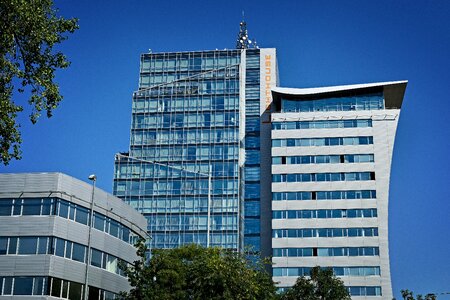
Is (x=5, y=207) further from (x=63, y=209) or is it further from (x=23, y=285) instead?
(x=23, y=285)

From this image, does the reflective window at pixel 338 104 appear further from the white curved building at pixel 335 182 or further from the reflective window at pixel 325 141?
the reflective window at pixel 325 141

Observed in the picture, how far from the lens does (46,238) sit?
6159 cm

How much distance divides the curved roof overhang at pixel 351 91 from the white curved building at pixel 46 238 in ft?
220

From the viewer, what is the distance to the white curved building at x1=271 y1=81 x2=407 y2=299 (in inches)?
4641

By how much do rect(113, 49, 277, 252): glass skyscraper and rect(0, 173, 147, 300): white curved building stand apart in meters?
58.9

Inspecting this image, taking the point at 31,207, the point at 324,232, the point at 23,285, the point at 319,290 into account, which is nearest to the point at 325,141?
the point at 324,232

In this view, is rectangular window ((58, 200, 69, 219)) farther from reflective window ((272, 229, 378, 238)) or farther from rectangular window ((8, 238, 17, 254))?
reflective window ((272, 229, 378, 238))

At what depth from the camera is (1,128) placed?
33.2 m

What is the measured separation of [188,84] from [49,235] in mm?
81382

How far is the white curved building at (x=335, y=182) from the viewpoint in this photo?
117875 millimetres

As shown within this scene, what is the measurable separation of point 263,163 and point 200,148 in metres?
11.7

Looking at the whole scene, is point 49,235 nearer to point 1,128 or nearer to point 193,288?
point 193,288

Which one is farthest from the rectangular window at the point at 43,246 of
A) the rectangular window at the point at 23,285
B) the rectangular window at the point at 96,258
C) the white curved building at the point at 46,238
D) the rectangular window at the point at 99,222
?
the rectangular window at the point at 99,222

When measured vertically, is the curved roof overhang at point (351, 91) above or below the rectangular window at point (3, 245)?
above
